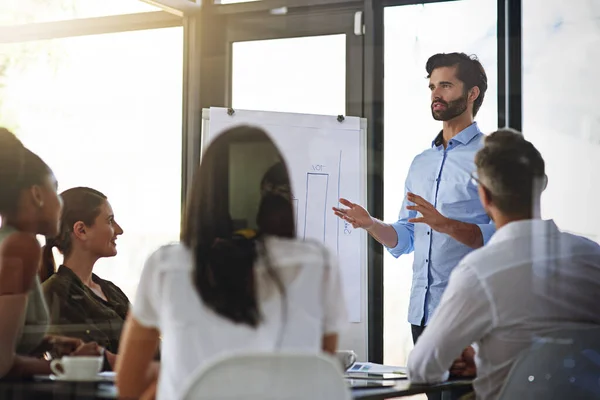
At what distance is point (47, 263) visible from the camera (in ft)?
7.66

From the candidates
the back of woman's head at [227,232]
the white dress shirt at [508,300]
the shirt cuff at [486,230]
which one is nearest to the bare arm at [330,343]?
the back of woman's head at [227,232]

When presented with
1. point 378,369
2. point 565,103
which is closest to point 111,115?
point 378,369

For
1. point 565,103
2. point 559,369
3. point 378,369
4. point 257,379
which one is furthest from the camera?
point 565,103

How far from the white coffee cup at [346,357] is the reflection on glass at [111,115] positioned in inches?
23.6

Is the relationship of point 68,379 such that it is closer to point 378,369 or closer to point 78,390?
point 78,390

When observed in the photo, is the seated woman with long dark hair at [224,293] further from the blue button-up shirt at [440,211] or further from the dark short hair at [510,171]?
the dark short hair at [510,171]

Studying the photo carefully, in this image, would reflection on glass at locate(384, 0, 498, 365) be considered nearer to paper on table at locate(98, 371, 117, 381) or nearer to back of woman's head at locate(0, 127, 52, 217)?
paper on table at locate(98, 371, 117, 381)

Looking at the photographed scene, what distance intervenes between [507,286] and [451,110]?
1.93 ft

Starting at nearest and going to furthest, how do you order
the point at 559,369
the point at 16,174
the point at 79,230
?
the point at 79,230
the point at 16,174
the point at 559,369

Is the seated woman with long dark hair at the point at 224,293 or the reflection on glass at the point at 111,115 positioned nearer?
the seated woman with long dark hair at the point at 224,293

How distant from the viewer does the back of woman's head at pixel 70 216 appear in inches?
91.0

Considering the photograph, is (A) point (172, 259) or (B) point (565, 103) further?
(B) point (565, 103)

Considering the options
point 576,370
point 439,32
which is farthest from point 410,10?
point 576,370

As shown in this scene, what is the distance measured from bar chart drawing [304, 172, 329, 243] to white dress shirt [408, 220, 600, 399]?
1.53ft
